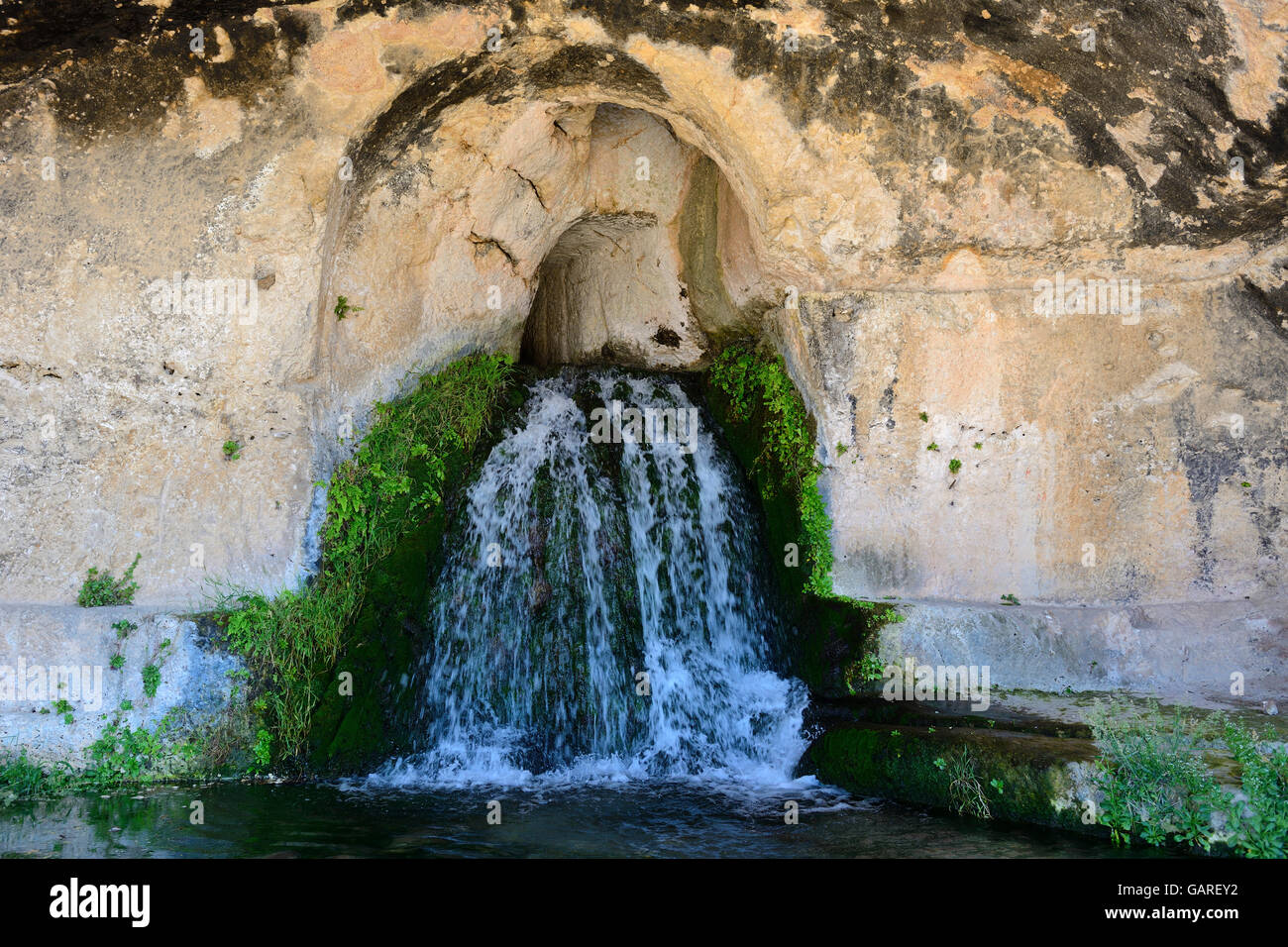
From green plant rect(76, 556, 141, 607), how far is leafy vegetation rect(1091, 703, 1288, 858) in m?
5.72

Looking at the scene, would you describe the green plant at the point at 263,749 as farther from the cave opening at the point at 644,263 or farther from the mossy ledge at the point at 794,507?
the cave opening at the point at 644,263

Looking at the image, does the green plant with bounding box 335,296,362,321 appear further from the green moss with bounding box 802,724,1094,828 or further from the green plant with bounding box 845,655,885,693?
the green moss with bounding box 802,724,1094,828

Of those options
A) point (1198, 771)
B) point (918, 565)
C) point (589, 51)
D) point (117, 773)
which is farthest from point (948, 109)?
point (117, 773)

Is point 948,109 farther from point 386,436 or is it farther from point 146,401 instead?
point 146,401

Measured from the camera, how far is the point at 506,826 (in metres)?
5.54

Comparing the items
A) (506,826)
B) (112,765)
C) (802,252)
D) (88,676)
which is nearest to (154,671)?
(88,676)

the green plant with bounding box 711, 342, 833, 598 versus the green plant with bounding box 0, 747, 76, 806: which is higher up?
the green plant with bounding box 711, 342, 833, 598

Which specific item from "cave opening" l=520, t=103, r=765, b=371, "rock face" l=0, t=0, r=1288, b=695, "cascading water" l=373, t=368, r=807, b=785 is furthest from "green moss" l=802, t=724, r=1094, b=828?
"cave opening" l=520, t=103, r=765, b=371

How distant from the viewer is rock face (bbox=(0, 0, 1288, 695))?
6.73m

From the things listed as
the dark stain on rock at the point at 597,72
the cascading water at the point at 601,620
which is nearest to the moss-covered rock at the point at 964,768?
the cascading water at the point at 601,620

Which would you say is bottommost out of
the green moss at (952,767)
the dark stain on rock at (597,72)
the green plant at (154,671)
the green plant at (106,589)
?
the green moss at (952,767)

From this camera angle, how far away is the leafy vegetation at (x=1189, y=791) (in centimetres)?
464

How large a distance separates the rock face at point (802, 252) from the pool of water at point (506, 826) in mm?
1651

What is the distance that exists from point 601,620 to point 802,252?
9.57 ft
